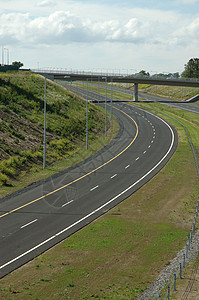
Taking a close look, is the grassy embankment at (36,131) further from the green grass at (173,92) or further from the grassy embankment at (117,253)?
the green grass at (173,92)

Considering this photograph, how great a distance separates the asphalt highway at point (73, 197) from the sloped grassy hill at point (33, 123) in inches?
212

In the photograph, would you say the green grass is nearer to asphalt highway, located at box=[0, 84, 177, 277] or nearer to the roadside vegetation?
the roadside vegetation

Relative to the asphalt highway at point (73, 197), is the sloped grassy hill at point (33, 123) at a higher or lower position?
higher

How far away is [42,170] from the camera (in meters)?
47.2

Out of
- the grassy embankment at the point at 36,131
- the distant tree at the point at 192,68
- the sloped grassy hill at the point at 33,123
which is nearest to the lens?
the grassy embankment at the point at 36,131

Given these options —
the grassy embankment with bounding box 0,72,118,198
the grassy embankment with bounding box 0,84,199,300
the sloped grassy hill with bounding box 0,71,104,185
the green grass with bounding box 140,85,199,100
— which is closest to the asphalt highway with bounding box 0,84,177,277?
the grassy embankment with bounding box 0,84,199,300

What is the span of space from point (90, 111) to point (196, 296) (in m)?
69.5

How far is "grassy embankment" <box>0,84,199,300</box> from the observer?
20266 millimetres

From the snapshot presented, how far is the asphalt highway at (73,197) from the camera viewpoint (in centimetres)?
2684

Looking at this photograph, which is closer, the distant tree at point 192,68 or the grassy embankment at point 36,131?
the grassy embankment at point 36,131

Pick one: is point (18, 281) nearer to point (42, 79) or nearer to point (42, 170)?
point (42, 170)

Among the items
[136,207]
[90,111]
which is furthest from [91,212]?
[90,111]

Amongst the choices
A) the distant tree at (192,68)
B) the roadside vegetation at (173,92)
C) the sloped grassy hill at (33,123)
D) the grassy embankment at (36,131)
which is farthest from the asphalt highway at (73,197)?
the distant tree at (192,68)

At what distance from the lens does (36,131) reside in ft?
204
